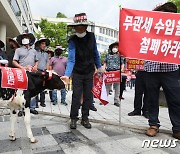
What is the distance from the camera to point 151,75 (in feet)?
15.0

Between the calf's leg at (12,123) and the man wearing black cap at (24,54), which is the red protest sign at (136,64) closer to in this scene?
the man wearing black cap at (24,54)

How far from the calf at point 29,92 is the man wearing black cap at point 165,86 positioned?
1.61 metres

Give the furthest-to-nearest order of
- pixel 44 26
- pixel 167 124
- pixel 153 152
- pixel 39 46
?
pixel 44 26 → pixel 39 46 → pixel 167 124 → pixel 153 152

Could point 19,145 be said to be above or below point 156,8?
below

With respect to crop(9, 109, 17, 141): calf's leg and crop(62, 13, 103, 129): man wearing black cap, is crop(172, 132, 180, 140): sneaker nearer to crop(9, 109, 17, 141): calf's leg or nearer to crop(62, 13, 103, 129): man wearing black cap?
crop(62, 13, 103, 129): man wearing black cap

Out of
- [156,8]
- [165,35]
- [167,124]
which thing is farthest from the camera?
[167,124]

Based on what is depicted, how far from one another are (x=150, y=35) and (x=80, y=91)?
1678 mm

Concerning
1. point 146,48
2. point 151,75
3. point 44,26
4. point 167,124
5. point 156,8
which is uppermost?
point 44,26

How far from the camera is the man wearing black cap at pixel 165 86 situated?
4.36 m

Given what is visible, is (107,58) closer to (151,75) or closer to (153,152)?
(151,75)

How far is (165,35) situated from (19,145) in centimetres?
299

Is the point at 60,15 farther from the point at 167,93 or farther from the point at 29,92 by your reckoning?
the point at 29,92

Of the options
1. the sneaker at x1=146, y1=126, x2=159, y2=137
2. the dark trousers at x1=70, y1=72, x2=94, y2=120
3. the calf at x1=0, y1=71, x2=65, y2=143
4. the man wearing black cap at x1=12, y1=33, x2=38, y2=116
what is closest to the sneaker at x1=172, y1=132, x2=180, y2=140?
the sneaker at x1=146, y1=126, x2=159, y2=137

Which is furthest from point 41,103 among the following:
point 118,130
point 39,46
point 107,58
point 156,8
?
point 156,8
